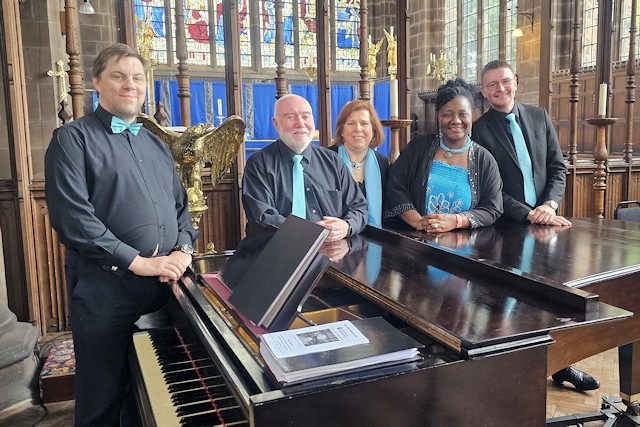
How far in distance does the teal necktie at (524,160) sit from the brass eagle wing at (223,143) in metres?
1.45

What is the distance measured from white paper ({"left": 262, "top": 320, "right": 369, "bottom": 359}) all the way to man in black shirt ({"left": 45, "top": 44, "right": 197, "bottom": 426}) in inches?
34.5

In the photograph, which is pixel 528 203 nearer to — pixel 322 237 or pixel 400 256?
pixel 400 256

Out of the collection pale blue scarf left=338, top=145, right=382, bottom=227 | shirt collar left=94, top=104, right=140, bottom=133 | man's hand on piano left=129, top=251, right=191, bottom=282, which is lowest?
man's hand on piano left=129, top=251, right=191, bottom=282

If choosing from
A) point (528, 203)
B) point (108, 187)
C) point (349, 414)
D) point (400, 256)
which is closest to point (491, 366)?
point (349, 414)

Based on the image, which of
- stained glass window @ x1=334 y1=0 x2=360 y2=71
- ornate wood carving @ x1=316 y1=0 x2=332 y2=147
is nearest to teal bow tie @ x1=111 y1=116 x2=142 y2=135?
ornate wood carving @ x1=316 y1=0 x2=332 y2=147

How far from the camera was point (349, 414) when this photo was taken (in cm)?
100

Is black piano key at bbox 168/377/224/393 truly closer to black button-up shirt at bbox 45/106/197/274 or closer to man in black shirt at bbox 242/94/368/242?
black button-up shirt at bbox 45/106/197/274

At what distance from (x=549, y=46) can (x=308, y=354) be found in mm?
4194

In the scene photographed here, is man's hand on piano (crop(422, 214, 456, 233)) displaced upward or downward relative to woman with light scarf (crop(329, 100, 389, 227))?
downward

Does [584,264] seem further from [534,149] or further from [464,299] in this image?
[534,149]

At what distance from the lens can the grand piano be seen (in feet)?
3.37

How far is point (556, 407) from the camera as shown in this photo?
2.80 meters

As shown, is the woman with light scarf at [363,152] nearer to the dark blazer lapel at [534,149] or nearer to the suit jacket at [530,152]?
the suit jacket at [530,152]

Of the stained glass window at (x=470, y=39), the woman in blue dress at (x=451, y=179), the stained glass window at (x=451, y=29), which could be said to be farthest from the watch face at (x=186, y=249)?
the stained glass window at (x=451, y=29)
